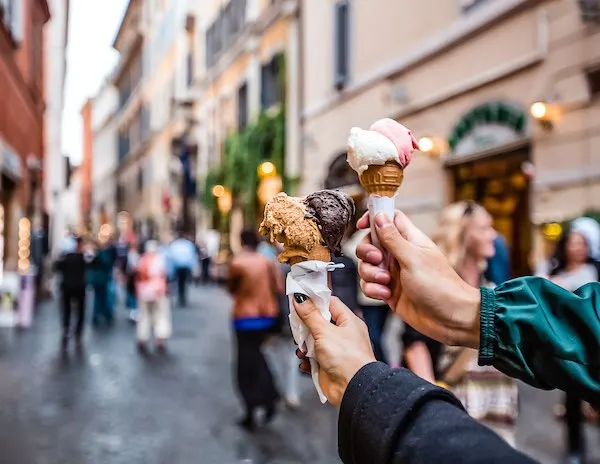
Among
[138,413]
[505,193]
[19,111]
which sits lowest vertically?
[138,413]

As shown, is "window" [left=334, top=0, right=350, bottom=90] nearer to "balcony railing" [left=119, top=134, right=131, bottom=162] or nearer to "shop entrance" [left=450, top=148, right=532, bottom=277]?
"shop entrance" [left=450, top=148, right=532, bottom=277]

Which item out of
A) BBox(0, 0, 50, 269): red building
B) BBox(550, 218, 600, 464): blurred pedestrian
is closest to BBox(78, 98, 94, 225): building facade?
BBox(0, 0, 50, 269): red building

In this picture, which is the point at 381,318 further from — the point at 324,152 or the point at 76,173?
the point at 76,173

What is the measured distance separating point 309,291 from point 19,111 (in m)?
17.0

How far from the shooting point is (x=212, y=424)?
6.39 metres

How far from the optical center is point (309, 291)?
138 cm

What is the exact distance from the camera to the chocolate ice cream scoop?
4.83 ft

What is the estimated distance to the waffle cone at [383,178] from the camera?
1.55 m

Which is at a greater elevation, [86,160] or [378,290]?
[86,160]

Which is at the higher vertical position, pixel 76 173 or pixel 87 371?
pixel 76 173

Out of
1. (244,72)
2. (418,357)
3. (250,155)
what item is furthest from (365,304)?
(244,72)

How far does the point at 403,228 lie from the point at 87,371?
7.98 meters

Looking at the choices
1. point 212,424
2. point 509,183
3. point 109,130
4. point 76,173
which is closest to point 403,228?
point 212,424

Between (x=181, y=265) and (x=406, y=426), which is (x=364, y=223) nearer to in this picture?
(x=406, y=426)
